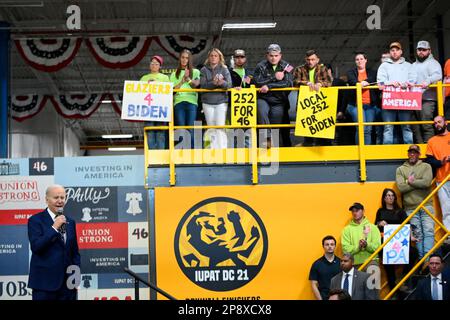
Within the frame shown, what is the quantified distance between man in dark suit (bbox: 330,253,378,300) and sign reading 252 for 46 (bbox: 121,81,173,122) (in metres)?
3.43

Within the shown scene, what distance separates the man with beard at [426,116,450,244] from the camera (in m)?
10.6

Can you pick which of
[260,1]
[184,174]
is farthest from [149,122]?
[260,1]

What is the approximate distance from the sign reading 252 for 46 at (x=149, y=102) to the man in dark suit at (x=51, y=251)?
145 inches

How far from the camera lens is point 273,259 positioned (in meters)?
10.6

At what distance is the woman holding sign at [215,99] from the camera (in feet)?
35.3

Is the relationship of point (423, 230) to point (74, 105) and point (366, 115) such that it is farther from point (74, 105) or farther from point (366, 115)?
point (74, 105)

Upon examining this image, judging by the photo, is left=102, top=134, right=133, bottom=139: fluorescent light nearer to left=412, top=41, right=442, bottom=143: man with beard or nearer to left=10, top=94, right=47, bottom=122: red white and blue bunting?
left=10, top=94, right=47, bottom=122: red white and blue bunting

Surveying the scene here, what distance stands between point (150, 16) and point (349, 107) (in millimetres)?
14283

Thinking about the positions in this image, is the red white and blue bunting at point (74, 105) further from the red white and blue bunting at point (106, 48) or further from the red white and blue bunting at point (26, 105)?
the red white and blue bunting at point (106, 48)

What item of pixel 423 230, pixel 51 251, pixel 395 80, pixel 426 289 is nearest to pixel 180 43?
pixel 395 80

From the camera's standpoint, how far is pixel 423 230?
1051cm

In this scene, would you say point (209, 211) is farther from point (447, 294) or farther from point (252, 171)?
point (447, 294)

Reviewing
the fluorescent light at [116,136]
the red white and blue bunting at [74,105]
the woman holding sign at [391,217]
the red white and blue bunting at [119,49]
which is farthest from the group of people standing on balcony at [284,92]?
the fluorescent light at [116,136]

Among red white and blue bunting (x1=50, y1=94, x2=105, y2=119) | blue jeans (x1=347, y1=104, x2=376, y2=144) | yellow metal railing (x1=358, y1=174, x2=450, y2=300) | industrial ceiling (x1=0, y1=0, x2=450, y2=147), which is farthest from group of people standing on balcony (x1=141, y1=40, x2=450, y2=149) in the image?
red white and blue bunting (x1=50, y1=94, x2=105, y2=119)
